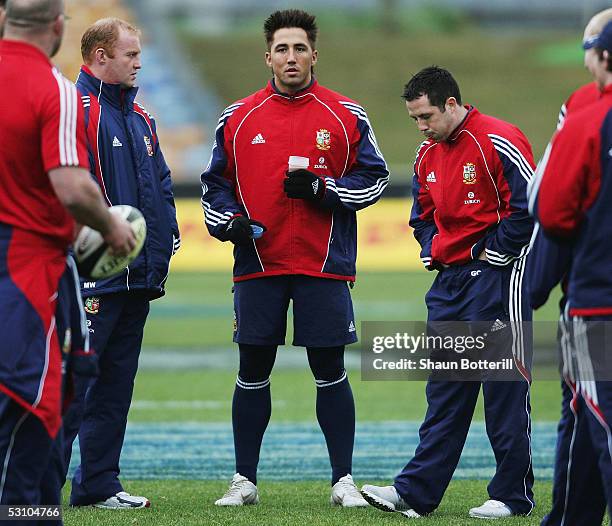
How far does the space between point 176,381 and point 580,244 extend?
25.5 ft

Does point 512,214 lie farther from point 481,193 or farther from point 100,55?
point 100,55

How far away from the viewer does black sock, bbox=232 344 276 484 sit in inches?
261

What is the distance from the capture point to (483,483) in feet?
24.3

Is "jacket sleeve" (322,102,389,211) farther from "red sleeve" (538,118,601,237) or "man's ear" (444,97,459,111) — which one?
"red sleeve" (538,118,601,237)

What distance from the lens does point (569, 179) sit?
14.3 feet

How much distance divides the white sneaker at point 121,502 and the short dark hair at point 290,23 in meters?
2.52

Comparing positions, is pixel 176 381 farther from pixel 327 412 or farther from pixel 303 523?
pixel 303 523

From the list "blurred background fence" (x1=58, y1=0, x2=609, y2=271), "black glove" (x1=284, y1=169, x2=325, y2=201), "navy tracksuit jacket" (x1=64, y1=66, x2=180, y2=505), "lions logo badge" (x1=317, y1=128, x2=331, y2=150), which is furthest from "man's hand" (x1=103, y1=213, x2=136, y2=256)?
"blurred background fence" (x1=58, y1=0, x2=609, y2=271)

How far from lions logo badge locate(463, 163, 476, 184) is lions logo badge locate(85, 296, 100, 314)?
1976mm

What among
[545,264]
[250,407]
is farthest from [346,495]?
[545,264]

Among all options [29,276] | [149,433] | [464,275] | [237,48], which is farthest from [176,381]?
[237,48]

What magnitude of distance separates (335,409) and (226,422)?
3152mm

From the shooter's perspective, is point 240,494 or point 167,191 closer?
point 240,494

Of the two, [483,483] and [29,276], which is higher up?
[29,276]
